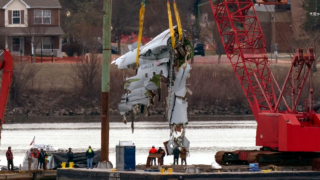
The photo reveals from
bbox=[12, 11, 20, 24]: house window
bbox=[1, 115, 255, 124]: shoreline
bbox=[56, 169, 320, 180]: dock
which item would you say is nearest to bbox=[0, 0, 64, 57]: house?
bbox=[12, 11, 20, 24]: house window

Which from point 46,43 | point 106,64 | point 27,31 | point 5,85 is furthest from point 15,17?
point 106,64

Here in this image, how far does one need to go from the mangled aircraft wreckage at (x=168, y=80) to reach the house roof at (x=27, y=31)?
239 ft

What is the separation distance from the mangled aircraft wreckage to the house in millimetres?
72898

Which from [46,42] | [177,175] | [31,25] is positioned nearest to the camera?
[177,175]

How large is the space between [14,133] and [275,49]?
49696 millimetres

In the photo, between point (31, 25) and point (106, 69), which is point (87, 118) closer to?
point (31, 25)

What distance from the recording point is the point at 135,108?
36750mm

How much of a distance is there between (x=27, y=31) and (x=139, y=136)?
39.0m

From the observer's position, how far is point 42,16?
376 ft

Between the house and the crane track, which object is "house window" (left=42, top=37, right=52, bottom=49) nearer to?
the house

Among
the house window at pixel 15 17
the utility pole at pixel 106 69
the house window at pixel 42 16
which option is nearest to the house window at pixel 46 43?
the house window at pixel 42 16

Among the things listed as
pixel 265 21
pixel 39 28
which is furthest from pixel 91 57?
pixel 265 21

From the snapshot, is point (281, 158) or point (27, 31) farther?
point (27, 31)

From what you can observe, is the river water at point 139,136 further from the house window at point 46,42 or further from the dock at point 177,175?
the house window at point 46,42
